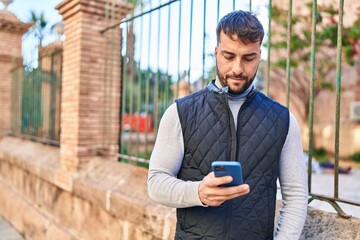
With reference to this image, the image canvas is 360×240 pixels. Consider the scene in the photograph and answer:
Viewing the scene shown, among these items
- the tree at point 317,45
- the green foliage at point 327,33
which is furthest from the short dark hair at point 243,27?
the green foliage at point 327,33

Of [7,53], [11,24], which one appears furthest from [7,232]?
[11,24]

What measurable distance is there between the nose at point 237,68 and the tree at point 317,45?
24.4 feet

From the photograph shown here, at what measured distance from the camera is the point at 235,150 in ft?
4.50

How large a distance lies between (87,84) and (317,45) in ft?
30.0

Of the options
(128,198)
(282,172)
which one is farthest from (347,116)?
(282,172)

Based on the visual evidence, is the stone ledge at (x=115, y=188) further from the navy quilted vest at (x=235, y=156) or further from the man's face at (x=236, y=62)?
the man's face at (x=236, y=62)

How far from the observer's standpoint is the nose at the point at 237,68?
1.34 m

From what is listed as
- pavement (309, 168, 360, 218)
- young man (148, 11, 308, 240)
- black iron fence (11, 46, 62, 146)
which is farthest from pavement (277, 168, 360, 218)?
black iron fence (11, 46, 62, 146)

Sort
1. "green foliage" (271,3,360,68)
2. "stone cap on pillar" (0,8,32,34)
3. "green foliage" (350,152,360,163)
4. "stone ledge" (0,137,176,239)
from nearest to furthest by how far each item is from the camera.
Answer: "stone ledge" (0,137,176,239) < "stone cap on pillar" (0,8,32,34) < "green foliage" (271,3,360,68) < "green foliage" (350,152,360,163)

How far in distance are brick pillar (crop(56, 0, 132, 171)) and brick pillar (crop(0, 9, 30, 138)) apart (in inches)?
206

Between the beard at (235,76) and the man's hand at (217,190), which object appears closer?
the man's hand at (217,190)

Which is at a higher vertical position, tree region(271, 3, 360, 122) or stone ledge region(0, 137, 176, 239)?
tree region(271, 3, 360, 122)

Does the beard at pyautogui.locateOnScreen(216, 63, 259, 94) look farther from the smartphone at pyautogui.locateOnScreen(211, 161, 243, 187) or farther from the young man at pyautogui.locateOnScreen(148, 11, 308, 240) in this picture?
the smartphone at pyautogui.locateOnScreen(211, 161, 243, 187)

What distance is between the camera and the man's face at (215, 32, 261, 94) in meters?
1.34
